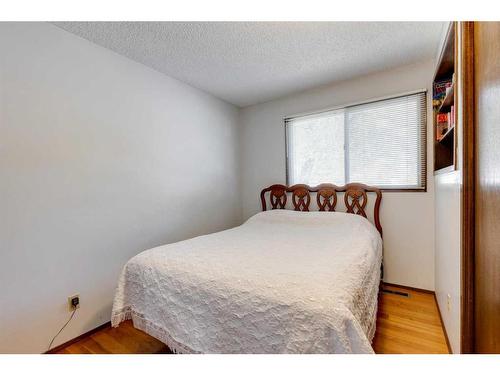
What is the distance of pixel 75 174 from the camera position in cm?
176

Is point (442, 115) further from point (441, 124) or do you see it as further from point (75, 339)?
point (75, 339)

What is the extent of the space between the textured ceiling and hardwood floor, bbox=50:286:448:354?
7.57 feet

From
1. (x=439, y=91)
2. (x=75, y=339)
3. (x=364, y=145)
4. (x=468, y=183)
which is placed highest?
(x=439, y=91)

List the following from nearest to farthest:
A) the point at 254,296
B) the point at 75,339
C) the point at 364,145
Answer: the point at 254,296
the point at 75,339
the point at 364,145

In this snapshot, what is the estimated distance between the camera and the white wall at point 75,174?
4.85 feet

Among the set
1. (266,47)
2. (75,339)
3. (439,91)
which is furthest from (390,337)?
(266,47)

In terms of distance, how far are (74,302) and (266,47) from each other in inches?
101

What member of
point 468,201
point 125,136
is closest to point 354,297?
point 468,201

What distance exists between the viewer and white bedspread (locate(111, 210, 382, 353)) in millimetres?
921

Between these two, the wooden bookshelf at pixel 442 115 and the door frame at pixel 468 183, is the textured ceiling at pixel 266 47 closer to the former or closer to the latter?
the wooden bookshelf at pixel 442 115

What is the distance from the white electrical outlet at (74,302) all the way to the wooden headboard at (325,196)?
2.20 meters

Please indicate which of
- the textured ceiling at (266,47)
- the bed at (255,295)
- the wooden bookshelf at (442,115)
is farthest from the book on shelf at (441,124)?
the bed at (255,295)

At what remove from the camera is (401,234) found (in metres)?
2.41
